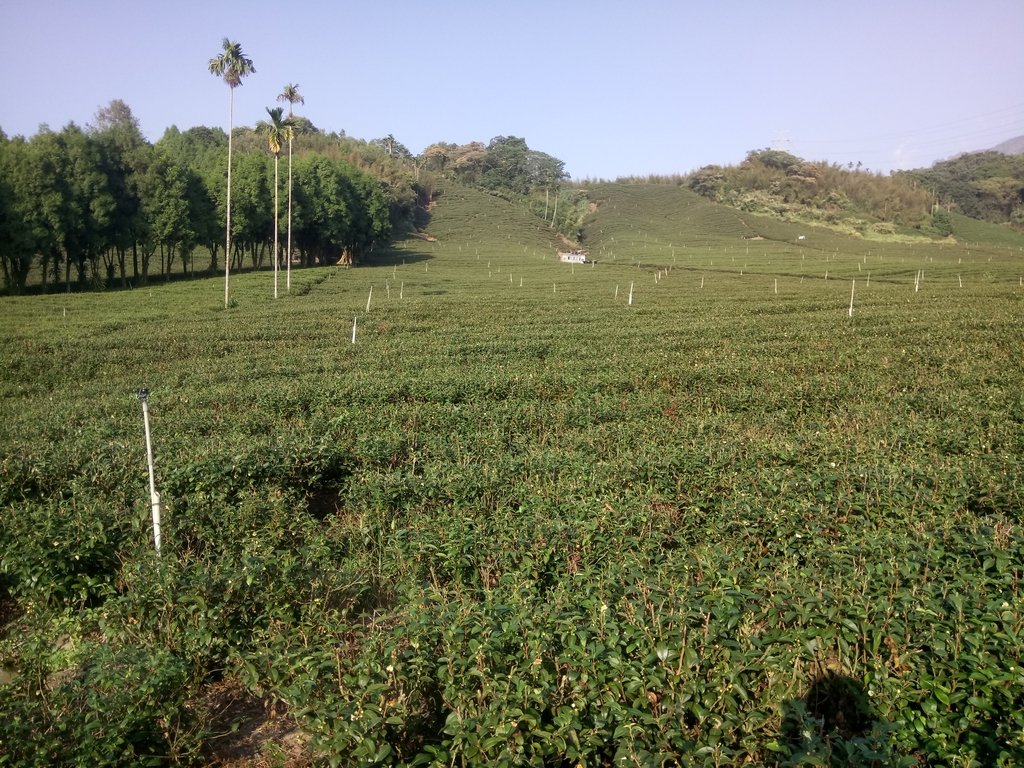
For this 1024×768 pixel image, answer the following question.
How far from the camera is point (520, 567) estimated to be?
7.16 meters

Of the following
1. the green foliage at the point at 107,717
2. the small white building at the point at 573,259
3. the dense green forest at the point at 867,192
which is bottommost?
the green foliage at the point at 107,717

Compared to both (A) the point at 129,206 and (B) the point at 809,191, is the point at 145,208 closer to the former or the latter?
(A) the point at 129,206

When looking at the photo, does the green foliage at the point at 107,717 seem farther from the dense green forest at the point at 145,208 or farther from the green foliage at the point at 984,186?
the green foliage at the point at 984,186

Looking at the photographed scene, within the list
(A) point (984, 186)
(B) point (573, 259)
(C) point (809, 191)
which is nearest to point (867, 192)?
(C) point (809, 191)

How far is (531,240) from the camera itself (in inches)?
3883

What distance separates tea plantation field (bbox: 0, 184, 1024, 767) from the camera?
462cm

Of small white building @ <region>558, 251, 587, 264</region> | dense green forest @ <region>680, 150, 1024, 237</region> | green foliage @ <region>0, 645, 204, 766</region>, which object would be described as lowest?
green foliage @ <region>0, 645, 204, 766</region>

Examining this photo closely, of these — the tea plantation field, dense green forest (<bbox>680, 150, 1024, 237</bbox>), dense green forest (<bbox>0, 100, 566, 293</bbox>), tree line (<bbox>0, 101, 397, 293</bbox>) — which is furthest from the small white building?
the tea plantation field

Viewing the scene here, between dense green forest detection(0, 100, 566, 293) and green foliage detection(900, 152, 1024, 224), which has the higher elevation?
green foliage detection(900, 152, 1024, 224)

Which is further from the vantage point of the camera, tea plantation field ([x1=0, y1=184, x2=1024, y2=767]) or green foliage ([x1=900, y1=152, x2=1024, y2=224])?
green foliage ([x1=900, y1=152, x2=1024, y2=224])

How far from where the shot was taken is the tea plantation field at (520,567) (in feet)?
15.2

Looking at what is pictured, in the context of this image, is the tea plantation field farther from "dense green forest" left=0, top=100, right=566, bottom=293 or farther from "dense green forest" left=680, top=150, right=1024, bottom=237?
"dense green forest" left=680, top=150, right=1024, bottom=237

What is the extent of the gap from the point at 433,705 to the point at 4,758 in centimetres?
260

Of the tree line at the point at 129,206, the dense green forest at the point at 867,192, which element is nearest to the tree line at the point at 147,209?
the tree line at the point at 129,206
